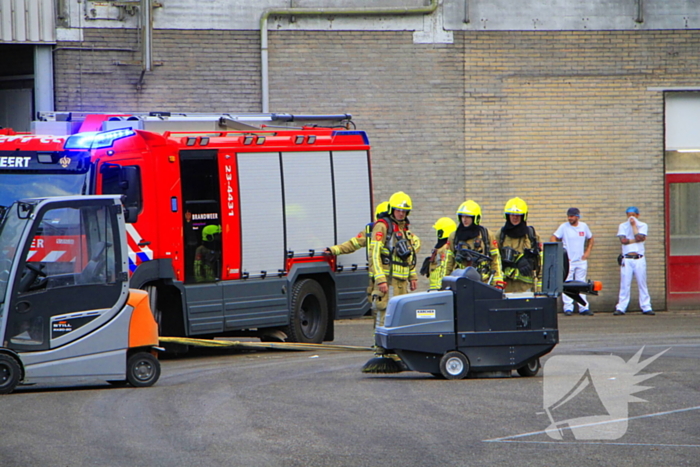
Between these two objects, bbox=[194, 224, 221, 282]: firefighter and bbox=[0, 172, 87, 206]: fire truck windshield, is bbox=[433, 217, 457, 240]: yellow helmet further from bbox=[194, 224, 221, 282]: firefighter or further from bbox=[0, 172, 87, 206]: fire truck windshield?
bbox=[0, 172, 87, 206]: fire truck windshield

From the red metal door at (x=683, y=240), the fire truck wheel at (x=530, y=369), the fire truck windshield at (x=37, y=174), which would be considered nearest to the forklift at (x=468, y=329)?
the fire truck wheel at (x=530, y=369)

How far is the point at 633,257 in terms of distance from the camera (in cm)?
1942

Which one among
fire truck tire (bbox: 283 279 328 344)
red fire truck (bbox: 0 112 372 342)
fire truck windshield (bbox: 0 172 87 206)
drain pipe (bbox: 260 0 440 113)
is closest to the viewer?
fire truck windshield (bbox: 0 172 87 206)

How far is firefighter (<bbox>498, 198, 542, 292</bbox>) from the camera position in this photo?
38.4 ft

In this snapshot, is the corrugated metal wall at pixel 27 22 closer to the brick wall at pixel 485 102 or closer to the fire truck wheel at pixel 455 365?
the brick wall at pixel 485 102

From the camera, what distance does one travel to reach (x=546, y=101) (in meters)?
19.7

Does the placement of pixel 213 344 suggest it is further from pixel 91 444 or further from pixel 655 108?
pixel 655 108

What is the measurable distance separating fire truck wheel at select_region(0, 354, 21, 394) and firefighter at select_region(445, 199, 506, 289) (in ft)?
15.1

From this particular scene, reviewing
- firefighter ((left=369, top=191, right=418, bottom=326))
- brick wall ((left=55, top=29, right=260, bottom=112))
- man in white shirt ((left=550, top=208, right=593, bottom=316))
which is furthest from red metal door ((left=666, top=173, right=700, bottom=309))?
firefighter ((left=369, top=191, right=418, bottom=326))

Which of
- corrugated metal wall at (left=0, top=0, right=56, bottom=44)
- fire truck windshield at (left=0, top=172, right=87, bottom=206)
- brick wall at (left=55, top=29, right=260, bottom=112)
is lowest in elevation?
fire truck windshield at (left=0, top=172, right=87, bottom=206)

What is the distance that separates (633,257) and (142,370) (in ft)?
38.1

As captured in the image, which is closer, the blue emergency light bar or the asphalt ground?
the asphalt ground

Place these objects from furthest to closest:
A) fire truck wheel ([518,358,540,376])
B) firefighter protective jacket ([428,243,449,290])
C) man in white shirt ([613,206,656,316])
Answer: man in white shirt ([613,206,656,316]) → firefighter protective jacket ([428,243,449,290]) → fire truck wheel ([518,358,540,376])

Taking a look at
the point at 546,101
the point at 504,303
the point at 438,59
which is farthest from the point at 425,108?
the point at 504,303
